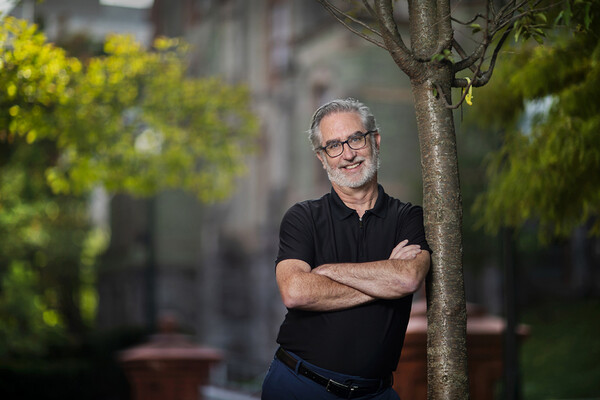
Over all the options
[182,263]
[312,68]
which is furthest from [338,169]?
[182,263]

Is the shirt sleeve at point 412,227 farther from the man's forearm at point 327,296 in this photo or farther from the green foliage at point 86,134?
the green foliage at point 86,134

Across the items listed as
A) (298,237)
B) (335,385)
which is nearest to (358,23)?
(298,237)

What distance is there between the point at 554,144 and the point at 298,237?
2.94 meters

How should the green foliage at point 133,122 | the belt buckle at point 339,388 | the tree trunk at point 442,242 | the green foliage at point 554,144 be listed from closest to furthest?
the belt buckle at point 339,388 → the tree trunk at point 442,242 → the green foliage at point 554,144 → the green foliage at point 133,122

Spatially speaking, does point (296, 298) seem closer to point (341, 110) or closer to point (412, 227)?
point (412, 227)

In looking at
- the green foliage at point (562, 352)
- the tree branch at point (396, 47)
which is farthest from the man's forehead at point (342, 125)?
the green foliage at point (562, 352)

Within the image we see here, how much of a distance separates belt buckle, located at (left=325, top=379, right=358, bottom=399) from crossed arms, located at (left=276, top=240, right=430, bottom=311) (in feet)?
1.05

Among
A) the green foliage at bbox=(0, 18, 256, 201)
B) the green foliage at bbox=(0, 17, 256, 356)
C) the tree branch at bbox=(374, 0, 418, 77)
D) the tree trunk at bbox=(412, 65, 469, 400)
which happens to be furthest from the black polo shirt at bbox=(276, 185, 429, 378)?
the green foliage at bbox=(0, 18, 256, 201)

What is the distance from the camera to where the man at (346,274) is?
331cm

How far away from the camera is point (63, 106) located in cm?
914

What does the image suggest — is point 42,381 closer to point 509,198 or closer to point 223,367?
point 223,367

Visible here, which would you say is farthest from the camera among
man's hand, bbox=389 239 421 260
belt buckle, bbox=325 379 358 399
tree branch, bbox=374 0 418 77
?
tree branch, bbox=374 0 418 77

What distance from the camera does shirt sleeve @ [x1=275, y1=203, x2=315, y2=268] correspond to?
3467mm

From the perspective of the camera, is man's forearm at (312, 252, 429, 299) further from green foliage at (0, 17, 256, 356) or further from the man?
green foliage at (0, 17, 256, 356)
